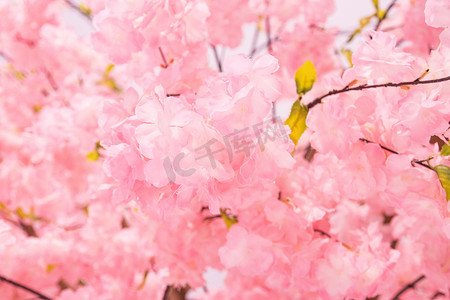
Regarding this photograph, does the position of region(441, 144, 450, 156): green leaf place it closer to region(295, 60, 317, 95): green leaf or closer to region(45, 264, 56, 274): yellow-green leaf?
region(295, 60, 317, 95): green leaf

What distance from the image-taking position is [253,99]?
1.59 feet

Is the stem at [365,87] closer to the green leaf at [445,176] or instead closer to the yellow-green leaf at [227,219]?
the green leaf at [445,176]

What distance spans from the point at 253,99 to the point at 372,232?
1.47ft

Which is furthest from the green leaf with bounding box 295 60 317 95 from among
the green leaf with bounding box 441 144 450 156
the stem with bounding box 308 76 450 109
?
the green leaf with bounding box 441 144 450 156

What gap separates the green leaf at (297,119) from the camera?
67 centimetres

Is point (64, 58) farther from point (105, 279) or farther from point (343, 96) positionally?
point (343, 96)

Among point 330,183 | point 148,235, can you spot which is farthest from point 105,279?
point 330,183

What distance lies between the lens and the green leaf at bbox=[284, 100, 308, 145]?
668 mm

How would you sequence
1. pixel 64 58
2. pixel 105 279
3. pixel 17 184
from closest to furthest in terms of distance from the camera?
pixel 105 279, pixel 17 184, pixel 64 58

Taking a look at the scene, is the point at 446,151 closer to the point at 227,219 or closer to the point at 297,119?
the point at 297,119

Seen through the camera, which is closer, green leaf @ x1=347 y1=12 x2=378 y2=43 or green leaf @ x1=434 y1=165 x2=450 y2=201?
green leaf @ x1=434 y1=165 x2=450 y2=201

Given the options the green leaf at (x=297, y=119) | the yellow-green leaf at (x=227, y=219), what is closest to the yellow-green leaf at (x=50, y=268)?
the yellow-green leaf at (x=227, y=219)

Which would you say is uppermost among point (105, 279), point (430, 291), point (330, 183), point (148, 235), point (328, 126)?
point (328, 126)

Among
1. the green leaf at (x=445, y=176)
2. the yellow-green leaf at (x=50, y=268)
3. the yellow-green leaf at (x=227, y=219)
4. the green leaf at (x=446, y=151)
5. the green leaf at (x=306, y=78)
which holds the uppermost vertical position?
the green leaf at (x=306, y=78)
